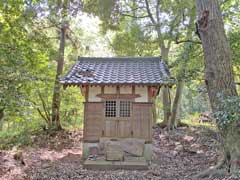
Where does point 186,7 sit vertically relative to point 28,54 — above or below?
above

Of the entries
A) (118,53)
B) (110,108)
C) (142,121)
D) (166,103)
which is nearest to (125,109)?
→ (110,108)

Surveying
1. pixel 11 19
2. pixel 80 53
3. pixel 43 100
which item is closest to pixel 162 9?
pixel 80 53

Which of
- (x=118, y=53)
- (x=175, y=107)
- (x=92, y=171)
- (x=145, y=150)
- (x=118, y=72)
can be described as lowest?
(x=92, y=171)

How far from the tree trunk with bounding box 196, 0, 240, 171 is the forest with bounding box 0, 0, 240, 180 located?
0.02m

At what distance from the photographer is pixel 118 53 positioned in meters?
13.8

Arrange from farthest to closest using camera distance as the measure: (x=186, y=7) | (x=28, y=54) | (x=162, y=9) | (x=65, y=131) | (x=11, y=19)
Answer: (x=162, y=9) → (x=65, y=131) → (x=186, y=7) → (x=11, y=19) → (x=28, y=54)

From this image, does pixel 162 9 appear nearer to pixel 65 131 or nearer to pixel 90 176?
pixel 65 131

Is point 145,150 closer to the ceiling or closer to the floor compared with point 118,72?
closer to the floor

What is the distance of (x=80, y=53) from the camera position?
12.7 metres

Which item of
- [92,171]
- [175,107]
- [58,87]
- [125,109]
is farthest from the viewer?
[175,107]

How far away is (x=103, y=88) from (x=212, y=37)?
150 inches

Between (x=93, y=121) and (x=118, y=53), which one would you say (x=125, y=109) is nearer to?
(x=93, y=121)

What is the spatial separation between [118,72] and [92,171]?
11.3 feet

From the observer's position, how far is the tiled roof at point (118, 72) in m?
7.15
